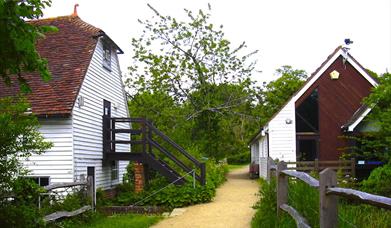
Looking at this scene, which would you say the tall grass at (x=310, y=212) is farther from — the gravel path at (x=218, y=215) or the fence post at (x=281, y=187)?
the gravel path at (x=218, y=215)

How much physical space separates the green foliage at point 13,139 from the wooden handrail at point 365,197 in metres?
4.27

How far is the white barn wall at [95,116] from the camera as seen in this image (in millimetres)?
16297

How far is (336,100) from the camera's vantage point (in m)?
22.7

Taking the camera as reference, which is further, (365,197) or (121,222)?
(121,222)

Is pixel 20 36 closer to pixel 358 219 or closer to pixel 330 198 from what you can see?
pixel 330 198

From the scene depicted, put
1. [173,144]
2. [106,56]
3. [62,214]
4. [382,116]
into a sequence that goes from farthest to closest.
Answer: [106,56] < [173,144] < [382,116] < [62,214]

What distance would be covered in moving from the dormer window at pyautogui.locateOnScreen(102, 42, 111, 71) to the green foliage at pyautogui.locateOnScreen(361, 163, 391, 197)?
35.3 ft

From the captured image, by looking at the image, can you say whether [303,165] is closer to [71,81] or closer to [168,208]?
[168,208]

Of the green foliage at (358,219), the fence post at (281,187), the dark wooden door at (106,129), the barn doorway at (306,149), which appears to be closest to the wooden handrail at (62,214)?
the fence post at (281,187)

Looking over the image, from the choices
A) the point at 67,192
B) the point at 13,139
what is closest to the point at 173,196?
the point at 67,192

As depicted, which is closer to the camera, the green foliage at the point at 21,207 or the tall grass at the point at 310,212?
the tall grass at the point at 310,212

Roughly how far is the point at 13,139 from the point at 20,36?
3.08 m

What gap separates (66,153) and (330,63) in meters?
12.7

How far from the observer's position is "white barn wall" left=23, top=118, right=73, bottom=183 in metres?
15.7
